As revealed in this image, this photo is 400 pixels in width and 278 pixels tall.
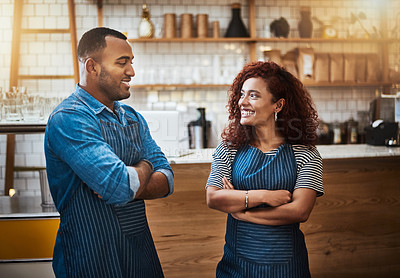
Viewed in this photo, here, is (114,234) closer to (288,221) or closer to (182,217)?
(288,221)

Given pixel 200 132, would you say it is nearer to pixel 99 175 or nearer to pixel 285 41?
pixel 285 41

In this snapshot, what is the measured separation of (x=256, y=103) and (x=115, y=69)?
63 centimetres

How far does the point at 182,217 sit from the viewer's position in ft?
7.93

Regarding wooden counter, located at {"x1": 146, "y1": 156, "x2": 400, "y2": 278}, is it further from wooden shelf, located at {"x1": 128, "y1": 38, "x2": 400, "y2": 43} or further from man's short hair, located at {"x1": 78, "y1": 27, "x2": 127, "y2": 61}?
wooden shelf, located at {"x1": 128, "y1": 38, "x2": 400, "y2": 43}

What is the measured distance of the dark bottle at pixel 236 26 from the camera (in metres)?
4.45

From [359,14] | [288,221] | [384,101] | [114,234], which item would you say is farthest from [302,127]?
[359,14]

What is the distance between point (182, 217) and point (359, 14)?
3.73 metres

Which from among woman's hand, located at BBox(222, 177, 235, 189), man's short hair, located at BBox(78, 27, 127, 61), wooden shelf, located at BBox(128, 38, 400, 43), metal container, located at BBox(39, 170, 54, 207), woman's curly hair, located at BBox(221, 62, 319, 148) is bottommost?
metal container, located at BBox(39, 170, 54, 207)

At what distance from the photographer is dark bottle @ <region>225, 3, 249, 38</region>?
4453 mm

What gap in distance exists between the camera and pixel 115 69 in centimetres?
141

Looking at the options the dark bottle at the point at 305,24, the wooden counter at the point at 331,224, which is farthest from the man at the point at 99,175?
the dark bottle at the point at 305,24

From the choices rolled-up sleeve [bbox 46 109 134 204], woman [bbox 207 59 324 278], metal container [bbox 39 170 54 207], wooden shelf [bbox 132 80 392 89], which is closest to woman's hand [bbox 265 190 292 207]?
woman [bbox 207 59 324 278]

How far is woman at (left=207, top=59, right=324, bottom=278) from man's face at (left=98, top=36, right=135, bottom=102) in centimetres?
54

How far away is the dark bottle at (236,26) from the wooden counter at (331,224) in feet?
7.93
